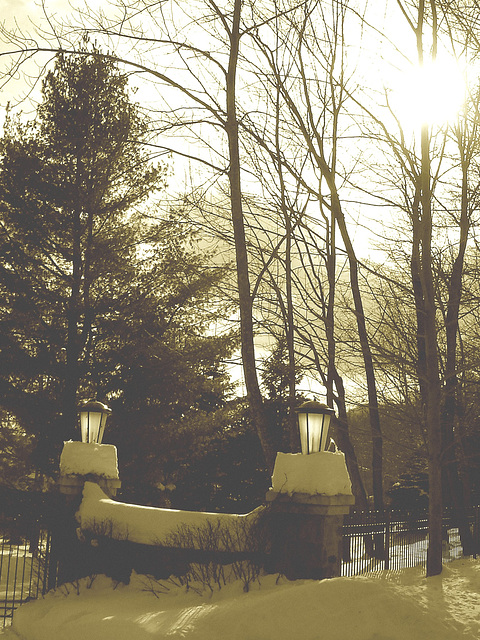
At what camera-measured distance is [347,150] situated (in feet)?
50.5

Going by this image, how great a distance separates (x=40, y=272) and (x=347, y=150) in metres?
8.17

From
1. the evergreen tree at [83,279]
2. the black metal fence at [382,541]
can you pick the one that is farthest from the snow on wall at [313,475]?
the evergreen tree at [83,279]

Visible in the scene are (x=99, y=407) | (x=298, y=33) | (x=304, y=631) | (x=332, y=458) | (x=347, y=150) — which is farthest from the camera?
(x=347, y=150)

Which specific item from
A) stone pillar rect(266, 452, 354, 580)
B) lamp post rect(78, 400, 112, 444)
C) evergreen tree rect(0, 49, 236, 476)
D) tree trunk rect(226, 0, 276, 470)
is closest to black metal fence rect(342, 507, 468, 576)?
tree trunk rect(226, 0, 276, 470)

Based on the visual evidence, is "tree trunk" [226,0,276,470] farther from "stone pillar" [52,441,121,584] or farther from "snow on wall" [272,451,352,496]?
"snow on wall" [272,451,352,496]

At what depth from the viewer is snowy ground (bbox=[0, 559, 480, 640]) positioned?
20.1ft

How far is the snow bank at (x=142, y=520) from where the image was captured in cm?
872

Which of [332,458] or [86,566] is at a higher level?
[332,458]

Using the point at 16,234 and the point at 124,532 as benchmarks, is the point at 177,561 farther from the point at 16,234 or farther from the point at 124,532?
the point at 16,234

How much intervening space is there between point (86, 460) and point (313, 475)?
175 inches

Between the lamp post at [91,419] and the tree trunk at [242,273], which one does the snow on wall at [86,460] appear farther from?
the tree trunk at [242,273]

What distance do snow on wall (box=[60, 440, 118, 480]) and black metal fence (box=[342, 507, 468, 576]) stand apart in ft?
12.5

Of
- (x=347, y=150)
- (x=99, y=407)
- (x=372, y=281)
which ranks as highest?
(x=347, y=150)

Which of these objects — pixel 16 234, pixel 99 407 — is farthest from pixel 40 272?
pixel 99 407
